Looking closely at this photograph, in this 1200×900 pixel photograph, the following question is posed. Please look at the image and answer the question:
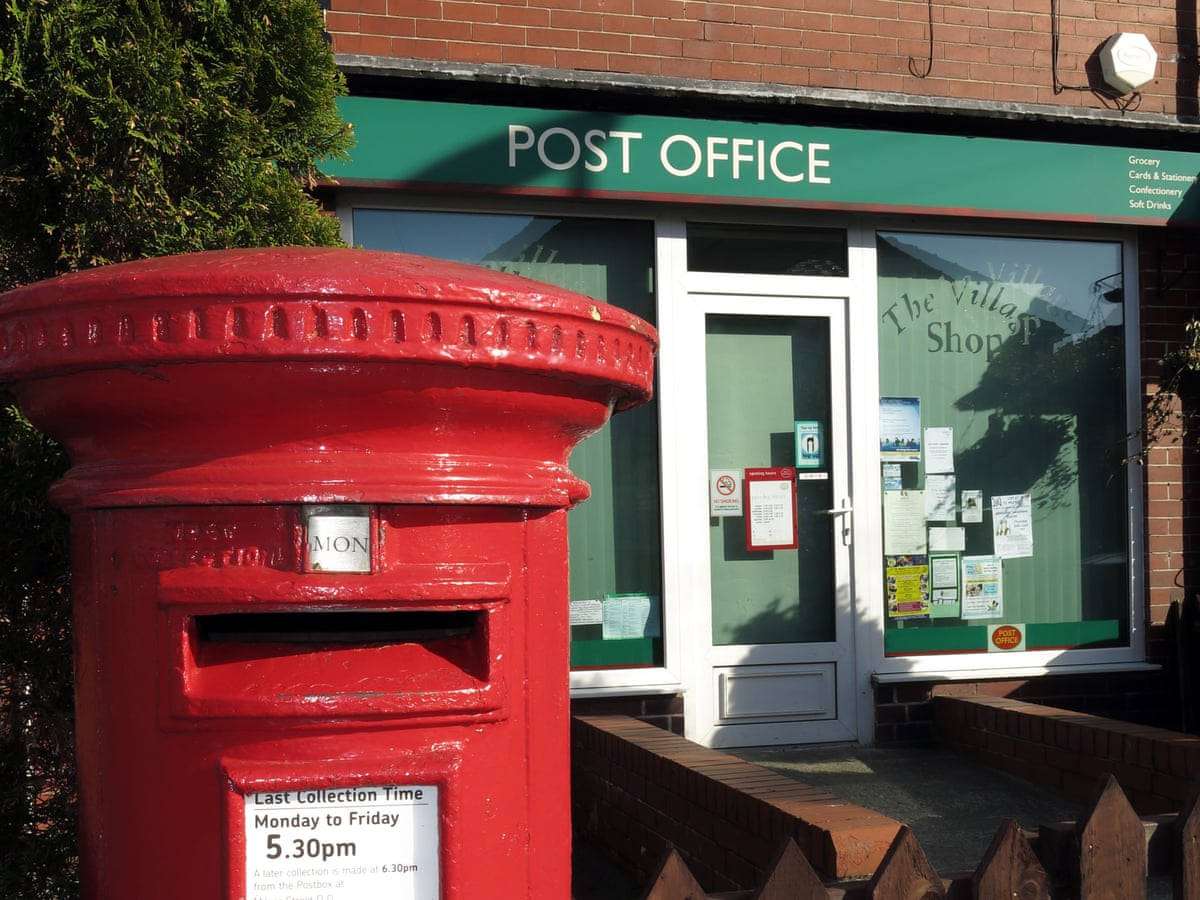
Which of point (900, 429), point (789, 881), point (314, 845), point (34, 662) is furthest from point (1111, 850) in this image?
point (900, 429)

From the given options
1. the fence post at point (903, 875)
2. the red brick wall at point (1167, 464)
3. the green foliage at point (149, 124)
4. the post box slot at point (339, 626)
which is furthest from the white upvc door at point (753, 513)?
the post box slot at point (339, 626)

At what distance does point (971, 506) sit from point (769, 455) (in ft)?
3.94

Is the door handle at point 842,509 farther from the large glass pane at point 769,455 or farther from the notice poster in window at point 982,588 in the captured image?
the notice poster in window at point 982,588

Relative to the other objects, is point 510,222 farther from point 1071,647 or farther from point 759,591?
point 1071,647

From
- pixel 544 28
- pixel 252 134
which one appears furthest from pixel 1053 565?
pixel 252 134

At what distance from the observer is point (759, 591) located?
6.09 metres

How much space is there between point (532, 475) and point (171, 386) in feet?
1.52

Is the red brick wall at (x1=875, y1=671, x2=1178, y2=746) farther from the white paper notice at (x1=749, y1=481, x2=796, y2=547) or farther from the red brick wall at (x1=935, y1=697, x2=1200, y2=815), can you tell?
the white paper notice at (x1=749, y1=481, x2=796, y2=547)

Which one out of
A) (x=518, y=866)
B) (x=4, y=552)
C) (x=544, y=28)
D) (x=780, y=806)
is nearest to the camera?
(x=518, y=866)

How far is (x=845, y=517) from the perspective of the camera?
610 cm

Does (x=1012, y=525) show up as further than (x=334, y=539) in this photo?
Yes

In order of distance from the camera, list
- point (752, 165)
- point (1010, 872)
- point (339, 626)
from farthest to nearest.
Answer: point (752, 165) → point (1010, 872) → point (339, 626)

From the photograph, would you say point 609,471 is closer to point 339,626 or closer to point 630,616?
point 630,616

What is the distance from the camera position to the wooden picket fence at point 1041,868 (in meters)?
1.96
